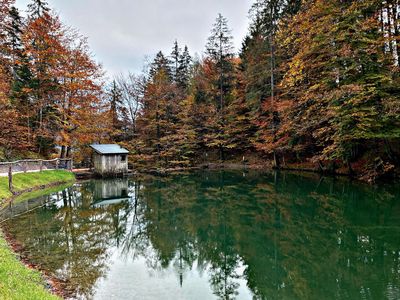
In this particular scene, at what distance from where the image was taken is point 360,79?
17.4 m

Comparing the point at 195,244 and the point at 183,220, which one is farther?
the point at 183,220

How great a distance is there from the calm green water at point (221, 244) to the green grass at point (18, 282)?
0.75 meters

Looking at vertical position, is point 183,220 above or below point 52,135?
below

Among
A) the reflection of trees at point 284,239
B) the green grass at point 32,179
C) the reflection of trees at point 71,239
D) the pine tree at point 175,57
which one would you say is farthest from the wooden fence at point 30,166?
the pine tree at point 175,57

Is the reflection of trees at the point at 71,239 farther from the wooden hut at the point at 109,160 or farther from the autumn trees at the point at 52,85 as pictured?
the autumn trees at the point at 52,85

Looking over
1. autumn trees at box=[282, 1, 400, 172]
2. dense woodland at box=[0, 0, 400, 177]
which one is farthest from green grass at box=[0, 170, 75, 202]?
autumn trees at box=[282, 1, 400, 172]

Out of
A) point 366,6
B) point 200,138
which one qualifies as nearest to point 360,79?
point 366,6

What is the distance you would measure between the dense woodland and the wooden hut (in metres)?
1.86

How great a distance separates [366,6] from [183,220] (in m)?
16.0

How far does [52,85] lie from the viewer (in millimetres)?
24406

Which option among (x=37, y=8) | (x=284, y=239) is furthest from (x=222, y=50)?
(x=284, y=239)

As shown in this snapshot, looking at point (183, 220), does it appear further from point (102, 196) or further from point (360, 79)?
point (360, 79)

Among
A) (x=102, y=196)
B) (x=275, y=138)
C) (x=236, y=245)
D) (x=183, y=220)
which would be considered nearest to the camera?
(x=236, y=245)

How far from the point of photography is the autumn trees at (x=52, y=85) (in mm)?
23344
